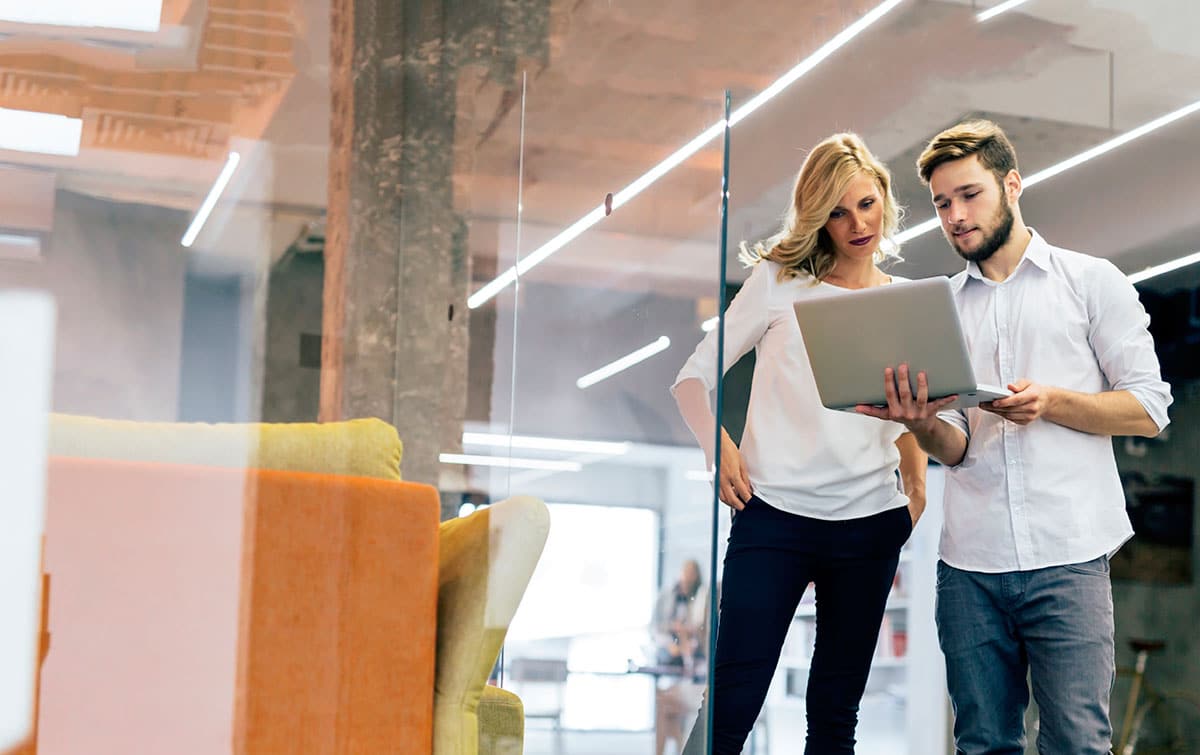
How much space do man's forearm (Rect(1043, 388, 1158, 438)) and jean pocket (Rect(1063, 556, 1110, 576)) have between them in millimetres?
200

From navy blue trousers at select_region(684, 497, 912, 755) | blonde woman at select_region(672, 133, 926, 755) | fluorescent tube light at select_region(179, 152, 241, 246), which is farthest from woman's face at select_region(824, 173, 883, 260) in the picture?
fluorescent tube light at select_region(179, 152, 241, 246)

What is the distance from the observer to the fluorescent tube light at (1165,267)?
560 cm

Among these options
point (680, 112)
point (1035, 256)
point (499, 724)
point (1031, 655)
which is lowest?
point (499, 724)

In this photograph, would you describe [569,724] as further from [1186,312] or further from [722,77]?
[1186,312]

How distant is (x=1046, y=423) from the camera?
1930mm

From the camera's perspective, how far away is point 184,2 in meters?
2.96

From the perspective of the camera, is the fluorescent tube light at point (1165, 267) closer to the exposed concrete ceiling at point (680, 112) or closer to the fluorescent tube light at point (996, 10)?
the exposed concrete ceiling at point (680, 112)

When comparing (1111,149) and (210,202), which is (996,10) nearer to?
(1111,149)

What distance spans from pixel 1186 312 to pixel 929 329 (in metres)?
4.59

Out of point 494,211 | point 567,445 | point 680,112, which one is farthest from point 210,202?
point 680,112

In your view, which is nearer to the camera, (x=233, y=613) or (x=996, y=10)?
(x=233, y=613)

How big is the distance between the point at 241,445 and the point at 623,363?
34.2 inches

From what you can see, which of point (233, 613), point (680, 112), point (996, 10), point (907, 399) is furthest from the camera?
point (996, 10)

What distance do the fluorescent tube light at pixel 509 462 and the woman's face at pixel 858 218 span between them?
629 mm
